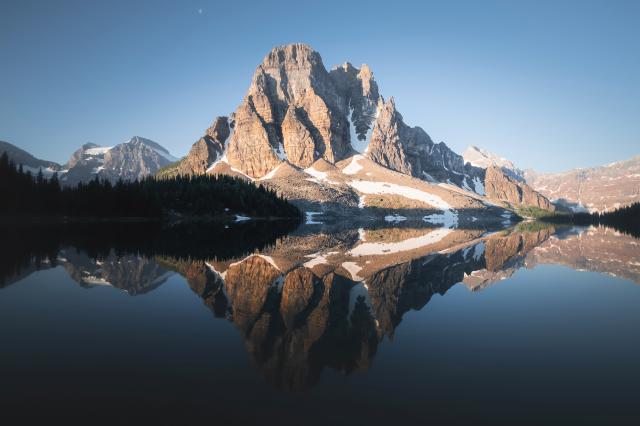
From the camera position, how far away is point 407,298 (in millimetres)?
19141

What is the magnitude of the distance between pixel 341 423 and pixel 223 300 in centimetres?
1159

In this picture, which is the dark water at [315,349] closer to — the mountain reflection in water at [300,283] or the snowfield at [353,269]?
the mountain reflection in water at [300,283]

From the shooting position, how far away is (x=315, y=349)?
39.0 ft

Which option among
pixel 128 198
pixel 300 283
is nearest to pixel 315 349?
pixel 300 283

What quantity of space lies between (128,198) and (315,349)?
107461mm

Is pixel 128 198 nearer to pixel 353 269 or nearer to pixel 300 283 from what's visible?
pixel 353 269

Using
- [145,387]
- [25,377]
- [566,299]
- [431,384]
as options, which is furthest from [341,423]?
[566,299]

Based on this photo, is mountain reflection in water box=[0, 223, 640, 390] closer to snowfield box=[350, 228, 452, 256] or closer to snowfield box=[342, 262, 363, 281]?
snowfield box=[342, 262, 363, 281]

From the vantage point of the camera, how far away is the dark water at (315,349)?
8.41m

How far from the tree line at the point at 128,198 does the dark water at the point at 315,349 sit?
85.0 meters

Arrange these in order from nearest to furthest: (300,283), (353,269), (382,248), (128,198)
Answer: (300,283) < (353,269) < (382,248) < (128,198)

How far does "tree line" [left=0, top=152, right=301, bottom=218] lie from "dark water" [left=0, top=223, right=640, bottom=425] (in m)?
85.0

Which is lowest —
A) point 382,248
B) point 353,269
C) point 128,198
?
point 382,248

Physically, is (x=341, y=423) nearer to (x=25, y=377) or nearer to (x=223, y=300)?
(x=25, y=377)
